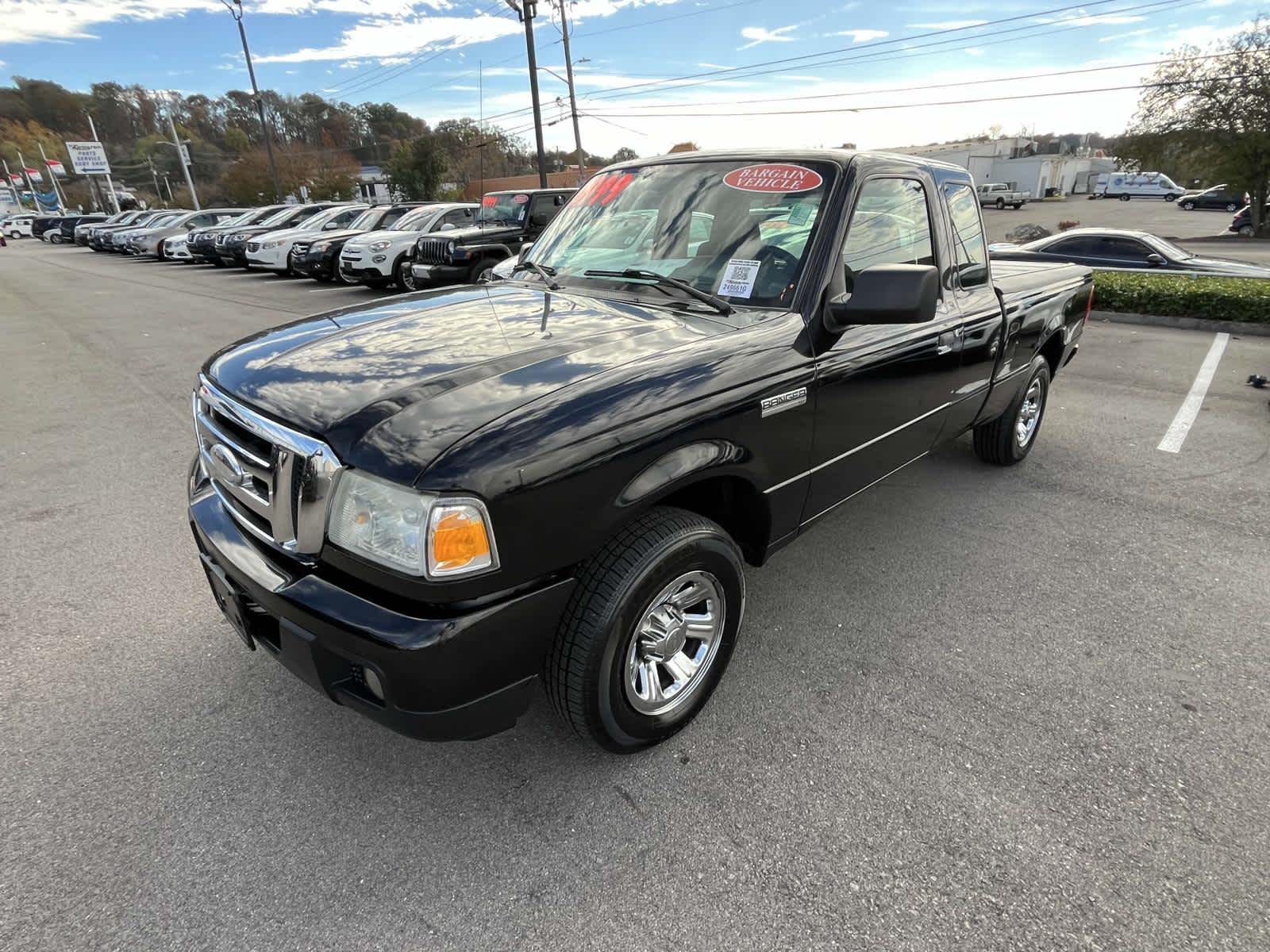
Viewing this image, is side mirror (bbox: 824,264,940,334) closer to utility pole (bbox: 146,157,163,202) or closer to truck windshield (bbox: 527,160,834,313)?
truck windshield (bbox: 527,160,834,313)

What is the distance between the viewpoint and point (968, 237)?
3.75 meters

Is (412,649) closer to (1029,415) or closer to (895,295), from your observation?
(895,295)

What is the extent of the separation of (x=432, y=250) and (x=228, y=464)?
10.2 meters

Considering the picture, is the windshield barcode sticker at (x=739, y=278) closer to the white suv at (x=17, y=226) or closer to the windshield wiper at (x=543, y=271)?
the windshield wiper at (x=543, y=271)

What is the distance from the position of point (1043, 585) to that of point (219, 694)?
3.68 m

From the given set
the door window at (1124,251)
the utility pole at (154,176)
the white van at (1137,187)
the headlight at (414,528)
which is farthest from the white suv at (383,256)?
the utility pole at (154,176)

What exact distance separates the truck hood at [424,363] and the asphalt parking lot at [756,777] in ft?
3.91

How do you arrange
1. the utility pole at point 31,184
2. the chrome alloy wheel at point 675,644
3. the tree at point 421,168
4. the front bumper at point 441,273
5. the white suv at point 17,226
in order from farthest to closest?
1. the utility pole at point 31,184
2. the white suv at point 17,226
3. the tree at point 421,168
4. the front bumper at point 441,273
5. the chrome alloy wheel at point 675,644

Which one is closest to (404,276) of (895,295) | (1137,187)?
(895,295)

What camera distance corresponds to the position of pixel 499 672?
1844 millimetres

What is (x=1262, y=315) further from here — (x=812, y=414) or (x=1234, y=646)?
(x=812, y=414)

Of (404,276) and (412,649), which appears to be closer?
(412,649)

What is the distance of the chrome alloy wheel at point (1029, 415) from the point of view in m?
4.77

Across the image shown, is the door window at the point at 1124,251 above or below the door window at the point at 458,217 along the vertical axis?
below
